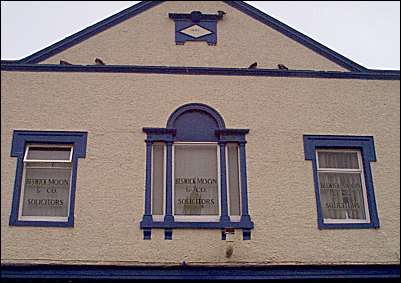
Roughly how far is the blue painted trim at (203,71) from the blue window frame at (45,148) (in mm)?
1362

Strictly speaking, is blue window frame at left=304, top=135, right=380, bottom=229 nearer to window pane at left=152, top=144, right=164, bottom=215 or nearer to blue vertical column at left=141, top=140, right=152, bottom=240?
window pane at left=152, top=144, right=164, bottom=215

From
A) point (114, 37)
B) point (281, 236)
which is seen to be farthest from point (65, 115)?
point (281, 236)

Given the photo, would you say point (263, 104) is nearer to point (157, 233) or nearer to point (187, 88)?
point (187, 88)

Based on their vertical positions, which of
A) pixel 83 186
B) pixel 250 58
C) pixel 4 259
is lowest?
pixel 4 259

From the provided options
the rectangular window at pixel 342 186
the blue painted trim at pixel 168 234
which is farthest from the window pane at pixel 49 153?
the rectangular window at pixel 342 186

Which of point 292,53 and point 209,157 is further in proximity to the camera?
point 292,53

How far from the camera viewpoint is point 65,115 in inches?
442

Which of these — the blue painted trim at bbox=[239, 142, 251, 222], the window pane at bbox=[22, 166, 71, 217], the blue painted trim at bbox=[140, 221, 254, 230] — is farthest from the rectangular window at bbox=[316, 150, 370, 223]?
the window pane at bbox=[22, 166, 71, 217]

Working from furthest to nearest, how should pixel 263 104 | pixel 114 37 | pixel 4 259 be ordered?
1. pixel 114 37
2. pixel 263 104
3. pixel 4 259

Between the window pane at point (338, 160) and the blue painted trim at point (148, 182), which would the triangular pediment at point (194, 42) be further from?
the blue painted trim at point (148, 182)

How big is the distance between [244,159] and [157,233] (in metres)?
2.14

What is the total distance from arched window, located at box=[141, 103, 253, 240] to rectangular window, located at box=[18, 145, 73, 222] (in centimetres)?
150

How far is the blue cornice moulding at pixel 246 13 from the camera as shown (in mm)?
12031

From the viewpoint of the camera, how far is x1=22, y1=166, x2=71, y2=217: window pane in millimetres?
10633
